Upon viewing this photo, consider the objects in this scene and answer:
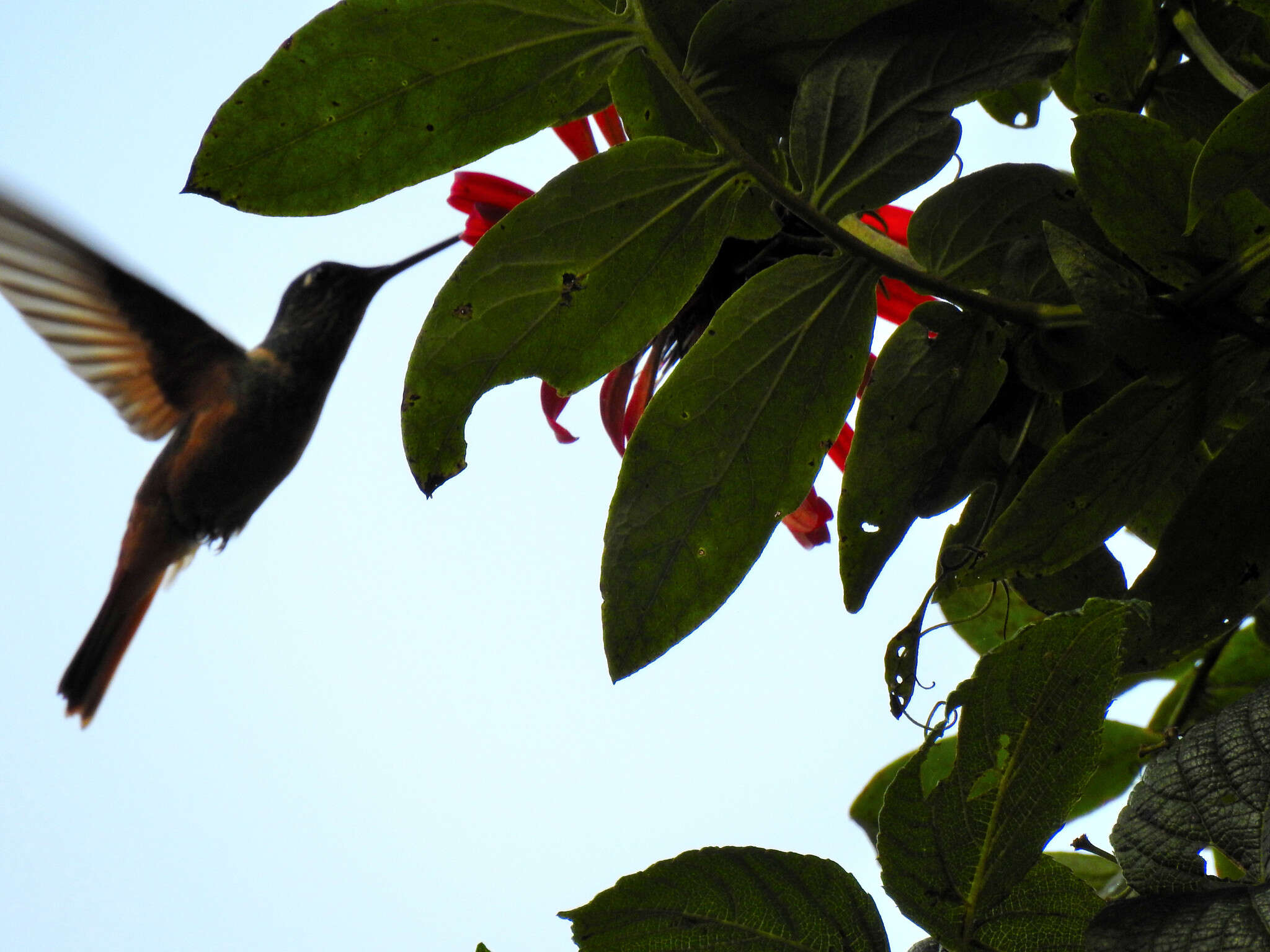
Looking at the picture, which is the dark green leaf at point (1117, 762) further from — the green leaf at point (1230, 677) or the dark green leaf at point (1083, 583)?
the dark green leaf at point (1083, 583)

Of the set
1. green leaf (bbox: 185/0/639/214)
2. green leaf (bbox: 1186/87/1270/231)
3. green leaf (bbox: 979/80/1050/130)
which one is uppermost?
green leaf (bbox: 979/80/1050/130)

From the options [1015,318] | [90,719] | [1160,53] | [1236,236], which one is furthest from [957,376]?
[90,719]

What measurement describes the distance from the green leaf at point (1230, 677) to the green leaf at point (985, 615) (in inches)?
5.1

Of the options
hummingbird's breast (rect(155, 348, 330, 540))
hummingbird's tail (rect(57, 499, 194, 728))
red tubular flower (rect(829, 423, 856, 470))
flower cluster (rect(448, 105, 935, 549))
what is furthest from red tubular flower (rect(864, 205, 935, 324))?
hummingbird's tail (rect(57, 499, 194, 728))

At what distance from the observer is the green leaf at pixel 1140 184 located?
53 cm

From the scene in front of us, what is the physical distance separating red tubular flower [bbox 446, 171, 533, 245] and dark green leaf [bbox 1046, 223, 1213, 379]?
0.56 meters

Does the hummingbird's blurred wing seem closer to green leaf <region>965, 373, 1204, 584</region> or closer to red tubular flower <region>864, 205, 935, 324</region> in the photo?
red tubular flower <region>864, 205, 935, 324</region>

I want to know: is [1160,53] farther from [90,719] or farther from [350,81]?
[90,719]

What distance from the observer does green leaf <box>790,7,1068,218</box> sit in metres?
0.58

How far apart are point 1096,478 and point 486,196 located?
0.60 meters

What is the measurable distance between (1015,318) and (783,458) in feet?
0.47

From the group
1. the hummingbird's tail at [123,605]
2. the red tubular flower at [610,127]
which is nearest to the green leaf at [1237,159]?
the red tubular flower at [610,127]

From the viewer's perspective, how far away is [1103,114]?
0.53 metres

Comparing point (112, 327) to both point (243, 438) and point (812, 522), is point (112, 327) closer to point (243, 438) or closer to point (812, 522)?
point (243, 438)
